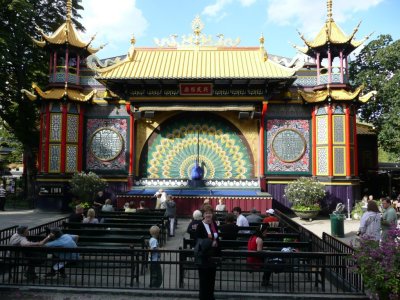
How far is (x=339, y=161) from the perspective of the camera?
18.8 metres

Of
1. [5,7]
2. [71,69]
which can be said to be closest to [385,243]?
[71,69]

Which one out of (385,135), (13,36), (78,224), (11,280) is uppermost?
(13,36)

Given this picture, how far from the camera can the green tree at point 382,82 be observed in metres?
23.1

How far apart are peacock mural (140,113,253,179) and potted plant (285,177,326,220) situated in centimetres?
315

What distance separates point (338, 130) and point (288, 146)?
255 cm

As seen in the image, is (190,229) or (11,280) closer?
(11,280)

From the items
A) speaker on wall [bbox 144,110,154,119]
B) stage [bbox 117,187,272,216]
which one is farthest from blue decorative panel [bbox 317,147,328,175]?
speaker on wall [bbox 144,110,154,119]

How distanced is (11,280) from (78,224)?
270 cm

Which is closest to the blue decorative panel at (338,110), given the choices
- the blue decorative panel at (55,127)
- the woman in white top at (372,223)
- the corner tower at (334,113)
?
the corner tower at (334,113)

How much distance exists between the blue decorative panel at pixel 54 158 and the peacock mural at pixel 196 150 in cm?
422

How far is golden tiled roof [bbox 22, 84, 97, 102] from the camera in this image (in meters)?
19.4

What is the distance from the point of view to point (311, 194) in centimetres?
1762

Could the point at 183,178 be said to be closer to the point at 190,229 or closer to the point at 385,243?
the point at 190,229

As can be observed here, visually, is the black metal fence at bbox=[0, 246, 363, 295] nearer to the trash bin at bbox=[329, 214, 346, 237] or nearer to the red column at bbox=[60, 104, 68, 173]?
the trash bin at bbox=[329, 214, 346, 237]
